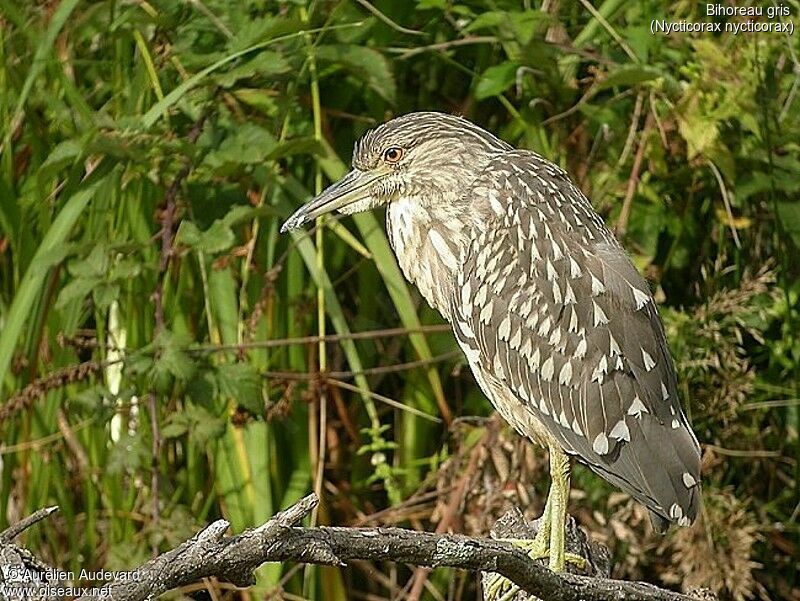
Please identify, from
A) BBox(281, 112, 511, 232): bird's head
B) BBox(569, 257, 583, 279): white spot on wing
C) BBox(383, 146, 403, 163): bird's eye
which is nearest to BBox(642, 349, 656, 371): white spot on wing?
BBox(569, 257, 583, 279): white spot on wing

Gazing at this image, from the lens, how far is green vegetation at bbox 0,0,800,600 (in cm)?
338

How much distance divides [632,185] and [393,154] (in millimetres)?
857

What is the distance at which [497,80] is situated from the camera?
3541 mm

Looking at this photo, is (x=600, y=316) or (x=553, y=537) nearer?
(x=553, y=537)

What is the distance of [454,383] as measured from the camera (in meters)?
3.97

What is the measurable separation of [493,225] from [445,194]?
0.51 ft

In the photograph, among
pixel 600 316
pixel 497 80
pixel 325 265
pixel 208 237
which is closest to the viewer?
pixel 600 316

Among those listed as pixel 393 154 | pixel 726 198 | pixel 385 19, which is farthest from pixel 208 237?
pixel 726 198

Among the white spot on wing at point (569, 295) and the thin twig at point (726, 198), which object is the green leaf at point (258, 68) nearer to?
the white spot on wing at point (569, 295)

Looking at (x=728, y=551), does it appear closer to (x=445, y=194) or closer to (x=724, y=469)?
(x=724, y=469)

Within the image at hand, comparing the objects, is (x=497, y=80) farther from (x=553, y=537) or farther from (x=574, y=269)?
(x=553, y=537)

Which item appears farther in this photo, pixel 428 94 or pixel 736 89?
pixel 428 94

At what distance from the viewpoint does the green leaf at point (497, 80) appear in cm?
353

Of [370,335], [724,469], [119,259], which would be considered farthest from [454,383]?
[119,259]
